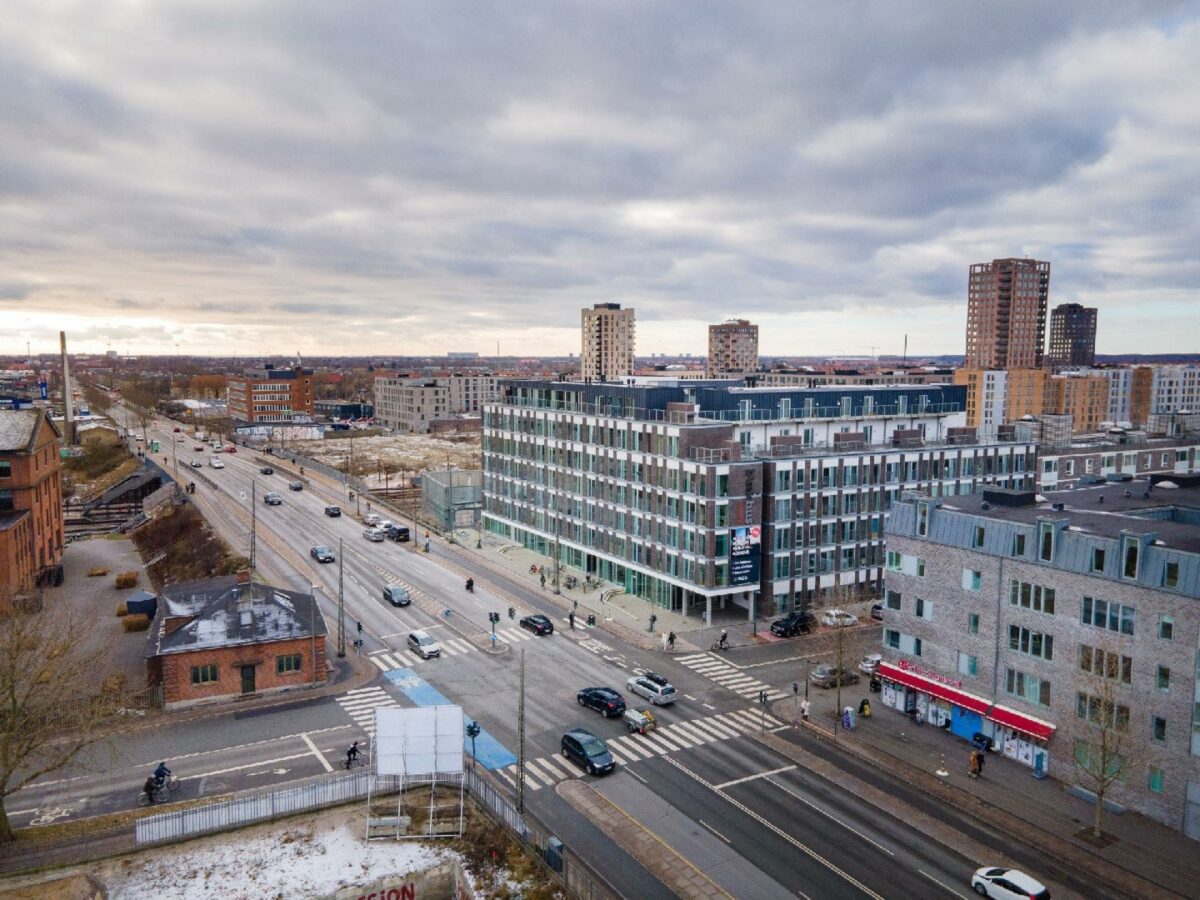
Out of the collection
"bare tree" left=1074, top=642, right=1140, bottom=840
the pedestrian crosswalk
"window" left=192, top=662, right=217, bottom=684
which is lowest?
the pedestrian crosswalk

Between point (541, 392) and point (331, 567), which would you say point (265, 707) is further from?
point (541, 392)

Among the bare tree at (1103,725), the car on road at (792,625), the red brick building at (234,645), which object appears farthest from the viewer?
the car on road at (792,625)

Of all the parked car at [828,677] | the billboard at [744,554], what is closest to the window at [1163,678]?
the parked car at [828,677]

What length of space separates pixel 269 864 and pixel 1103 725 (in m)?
39.1

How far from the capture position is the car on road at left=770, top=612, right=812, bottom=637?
232 ft

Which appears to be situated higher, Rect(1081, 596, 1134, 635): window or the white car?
Rect(1081, 596, 1134, 635): window

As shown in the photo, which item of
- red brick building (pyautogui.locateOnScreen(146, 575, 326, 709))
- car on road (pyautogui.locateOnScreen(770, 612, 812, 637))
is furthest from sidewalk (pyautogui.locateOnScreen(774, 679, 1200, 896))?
red brick building (pyautogui.locateOnScreen(146, 575, 326, 709))

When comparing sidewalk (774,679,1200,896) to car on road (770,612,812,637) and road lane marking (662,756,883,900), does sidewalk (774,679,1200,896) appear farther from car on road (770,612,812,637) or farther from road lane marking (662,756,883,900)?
car on road (770,612,812,637)

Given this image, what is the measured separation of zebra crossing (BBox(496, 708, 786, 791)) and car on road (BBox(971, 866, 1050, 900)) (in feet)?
57.9

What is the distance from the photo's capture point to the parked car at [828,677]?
5988cm

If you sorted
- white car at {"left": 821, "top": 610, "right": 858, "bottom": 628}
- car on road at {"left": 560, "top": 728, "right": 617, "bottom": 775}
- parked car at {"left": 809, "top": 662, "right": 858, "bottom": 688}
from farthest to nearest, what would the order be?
white car at {"left": 821, "top": 610, "right": 858, "bottom": 628} < parked car at {"left": 809, "top": 662, "right": 858, "bottom": 688} < car on road at {"left": 560, "top": 728, "right": 617, "bottom": 775}

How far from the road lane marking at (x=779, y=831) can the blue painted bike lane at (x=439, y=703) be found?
9817 millimetres

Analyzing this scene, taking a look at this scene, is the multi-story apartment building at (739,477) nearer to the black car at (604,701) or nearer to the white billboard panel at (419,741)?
the black car at (604,701)

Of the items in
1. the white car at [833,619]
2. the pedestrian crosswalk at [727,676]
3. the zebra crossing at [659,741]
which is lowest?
the zebra crossing at [659,741]
